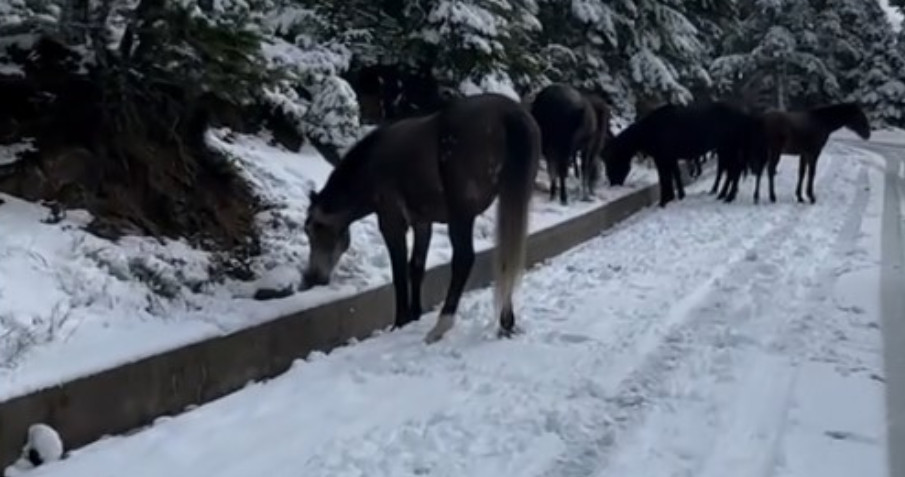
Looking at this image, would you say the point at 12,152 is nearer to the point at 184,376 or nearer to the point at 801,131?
the point at 184,376

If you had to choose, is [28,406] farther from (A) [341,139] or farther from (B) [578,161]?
(B) [578,161]

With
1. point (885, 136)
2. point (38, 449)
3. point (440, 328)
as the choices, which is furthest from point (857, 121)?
point (885, 136)

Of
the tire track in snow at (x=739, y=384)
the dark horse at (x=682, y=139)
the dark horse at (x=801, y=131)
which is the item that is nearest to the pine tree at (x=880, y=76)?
the dark horse at (x=801, y=131)

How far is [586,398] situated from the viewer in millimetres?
5328

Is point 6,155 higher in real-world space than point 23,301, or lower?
higher

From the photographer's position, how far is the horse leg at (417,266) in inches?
282

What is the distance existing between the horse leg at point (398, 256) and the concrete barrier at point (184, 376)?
0.67ft

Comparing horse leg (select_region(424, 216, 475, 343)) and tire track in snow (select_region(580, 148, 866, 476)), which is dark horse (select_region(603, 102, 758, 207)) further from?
horse leg (select_region(424, 216, 475, 343))

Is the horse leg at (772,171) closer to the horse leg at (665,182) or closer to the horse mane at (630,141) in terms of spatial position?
the horse leg at (665,182)

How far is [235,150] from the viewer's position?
823 cm

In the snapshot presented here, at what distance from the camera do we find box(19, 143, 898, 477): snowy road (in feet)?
14.5

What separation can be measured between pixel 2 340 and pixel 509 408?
242 cm

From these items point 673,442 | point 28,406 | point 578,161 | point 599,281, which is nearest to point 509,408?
point 673,442

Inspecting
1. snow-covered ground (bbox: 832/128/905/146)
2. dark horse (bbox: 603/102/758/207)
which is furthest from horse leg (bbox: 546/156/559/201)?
snow-covered ground (bbox: 832/128/905/146)
